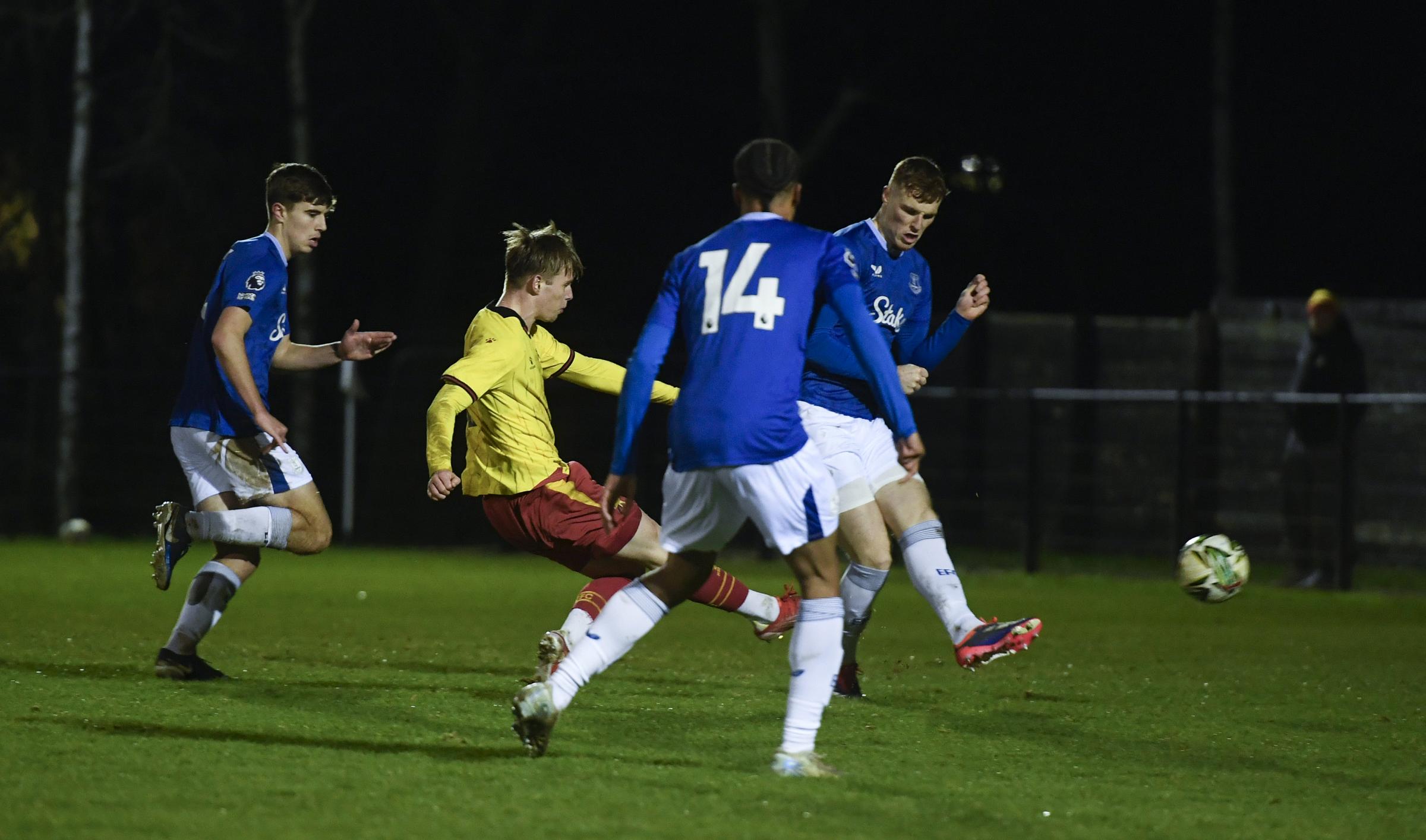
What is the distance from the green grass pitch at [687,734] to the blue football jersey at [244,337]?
1053mm

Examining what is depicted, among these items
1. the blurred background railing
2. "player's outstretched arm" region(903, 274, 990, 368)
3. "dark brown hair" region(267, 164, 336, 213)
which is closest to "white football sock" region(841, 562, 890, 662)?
"player's outstretched arm" region(903, 274, 990, 368)

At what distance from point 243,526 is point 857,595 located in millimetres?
2404

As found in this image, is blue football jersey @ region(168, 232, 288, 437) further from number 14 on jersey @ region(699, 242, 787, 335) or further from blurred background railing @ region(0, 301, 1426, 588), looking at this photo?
blurred background railing @ region(0, 301, 1426, 588)

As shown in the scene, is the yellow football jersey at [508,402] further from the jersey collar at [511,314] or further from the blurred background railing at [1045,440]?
the blurred background railing at [1045,440]

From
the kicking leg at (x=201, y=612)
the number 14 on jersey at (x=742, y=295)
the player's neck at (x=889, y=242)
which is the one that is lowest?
the kicking leg at (x=201, y=612)

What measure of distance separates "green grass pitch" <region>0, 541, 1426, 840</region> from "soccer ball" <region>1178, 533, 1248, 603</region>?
0.41 meters

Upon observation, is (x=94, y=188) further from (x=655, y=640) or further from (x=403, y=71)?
(x=655, y=640)

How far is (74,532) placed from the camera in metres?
17.7

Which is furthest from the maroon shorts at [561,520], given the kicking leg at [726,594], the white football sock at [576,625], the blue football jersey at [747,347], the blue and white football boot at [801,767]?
the blue and white football boot at [801,767]

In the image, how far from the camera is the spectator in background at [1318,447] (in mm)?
14672

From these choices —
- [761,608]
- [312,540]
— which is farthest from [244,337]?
[761,608]

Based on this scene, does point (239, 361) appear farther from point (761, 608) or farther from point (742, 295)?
point (742, 295)

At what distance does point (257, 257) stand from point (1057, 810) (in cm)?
382

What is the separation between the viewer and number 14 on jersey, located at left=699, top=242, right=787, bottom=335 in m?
5.53
